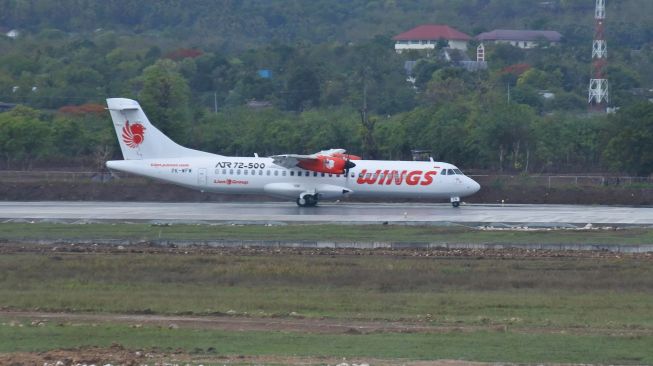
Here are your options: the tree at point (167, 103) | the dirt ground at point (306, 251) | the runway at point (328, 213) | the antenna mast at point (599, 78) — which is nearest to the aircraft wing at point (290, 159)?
the runway at point (328, 213)

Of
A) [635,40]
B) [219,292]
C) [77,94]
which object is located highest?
[635,40]

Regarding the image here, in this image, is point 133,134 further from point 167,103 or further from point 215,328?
point 215,328

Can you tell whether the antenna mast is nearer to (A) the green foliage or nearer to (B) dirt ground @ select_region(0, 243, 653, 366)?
(A) the green foliage

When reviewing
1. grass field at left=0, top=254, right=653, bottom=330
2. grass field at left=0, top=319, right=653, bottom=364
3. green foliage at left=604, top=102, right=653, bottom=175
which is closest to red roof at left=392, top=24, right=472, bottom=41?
green foliage at left=604, top=102, right=653, bottom=175

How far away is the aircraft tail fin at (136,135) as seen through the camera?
4831 centimetres

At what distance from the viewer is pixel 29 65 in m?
98.2

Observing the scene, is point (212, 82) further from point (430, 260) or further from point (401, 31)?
point (430, 260)

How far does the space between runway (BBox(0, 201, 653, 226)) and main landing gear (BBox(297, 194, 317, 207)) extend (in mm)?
420

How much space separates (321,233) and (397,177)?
9878 millimetres

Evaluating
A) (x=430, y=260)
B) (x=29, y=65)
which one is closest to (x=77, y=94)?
(x=29, y=65)

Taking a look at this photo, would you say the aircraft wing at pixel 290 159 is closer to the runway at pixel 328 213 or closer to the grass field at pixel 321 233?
the runway at pixel 328 213

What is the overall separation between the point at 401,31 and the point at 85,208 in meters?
93.3

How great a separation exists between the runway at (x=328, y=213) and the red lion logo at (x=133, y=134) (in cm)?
261

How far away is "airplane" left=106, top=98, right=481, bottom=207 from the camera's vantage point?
47.4m
